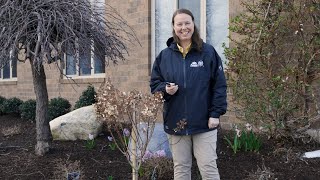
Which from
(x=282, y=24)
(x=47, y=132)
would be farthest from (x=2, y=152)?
(x=282, y=24)

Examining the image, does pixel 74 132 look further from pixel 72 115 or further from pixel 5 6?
pixel 5 6

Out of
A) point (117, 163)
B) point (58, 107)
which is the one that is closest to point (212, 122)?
point (117, 163)

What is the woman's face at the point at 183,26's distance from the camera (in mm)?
3781

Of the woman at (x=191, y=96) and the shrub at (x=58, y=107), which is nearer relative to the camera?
the woman at (x=191, y=96)

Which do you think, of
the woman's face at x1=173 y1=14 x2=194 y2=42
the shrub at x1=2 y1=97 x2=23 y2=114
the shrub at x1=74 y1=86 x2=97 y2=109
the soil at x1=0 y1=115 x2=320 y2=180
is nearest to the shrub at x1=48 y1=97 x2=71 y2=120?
the shrub at x1=74 y1=86 x2=97 y2=109

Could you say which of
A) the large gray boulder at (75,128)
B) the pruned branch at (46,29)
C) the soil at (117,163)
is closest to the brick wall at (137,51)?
the large gray boulder at (75,128)

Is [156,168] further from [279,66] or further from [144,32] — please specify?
[144,32]

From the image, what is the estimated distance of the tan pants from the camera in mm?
3770

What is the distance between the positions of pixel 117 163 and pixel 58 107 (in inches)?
211

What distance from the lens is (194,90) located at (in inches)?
149

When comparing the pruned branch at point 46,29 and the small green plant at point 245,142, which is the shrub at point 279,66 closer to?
the small green plant at point 245,142

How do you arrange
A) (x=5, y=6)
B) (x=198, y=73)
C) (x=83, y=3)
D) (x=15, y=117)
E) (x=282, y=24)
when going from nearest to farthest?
(x=198, y=73), (x=5, y=6), (x=83, y=3), (x=282, y=24), (x=15, y=117)

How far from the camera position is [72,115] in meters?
7.96

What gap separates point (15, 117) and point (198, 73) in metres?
9.56
